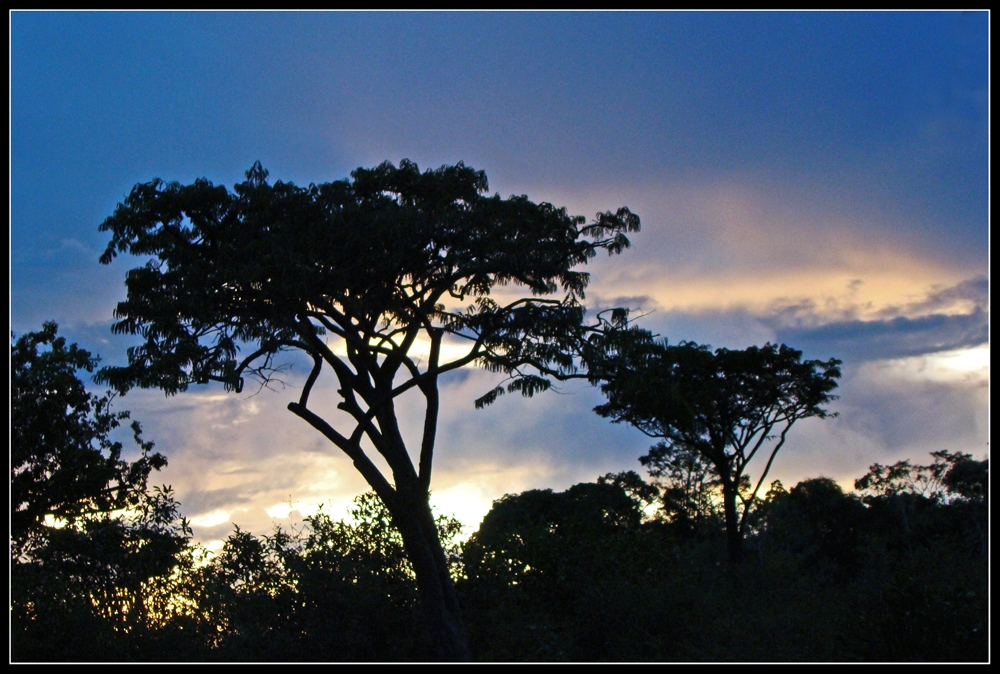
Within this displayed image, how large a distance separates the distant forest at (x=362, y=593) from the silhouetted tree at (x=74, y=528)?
4cm

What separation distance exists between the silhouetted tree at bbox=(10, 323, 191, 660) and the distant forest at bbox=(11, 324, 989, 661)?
0.04 m

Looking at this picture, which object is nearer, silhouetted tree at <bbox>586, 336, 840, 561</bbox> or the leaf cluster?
the leaf cluster

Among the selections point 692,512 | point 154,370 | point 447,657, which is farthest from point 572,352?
point 692,512

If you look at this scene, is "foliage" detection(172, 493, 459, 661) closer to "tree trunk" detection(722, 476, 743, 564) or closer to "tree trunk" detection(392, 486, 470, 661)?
"tree trunk" detection(392, 486, 470, 661)

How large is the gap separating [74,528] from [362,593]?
6.36 metres

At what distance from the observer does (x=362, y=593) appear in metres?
15.6

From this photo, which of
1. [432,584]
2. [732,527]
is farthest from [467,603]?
[732,527]

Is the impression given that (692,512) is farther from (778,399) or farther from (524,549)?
(524,549)

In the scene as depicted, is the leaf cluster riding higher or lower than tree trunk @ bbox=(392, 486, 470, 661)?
higher

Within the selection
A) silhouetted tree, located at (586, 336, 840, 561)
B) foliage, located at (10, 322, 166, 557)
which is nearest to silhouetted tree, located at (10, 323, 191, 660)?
foliage, located at (10, 322, 166, 557)

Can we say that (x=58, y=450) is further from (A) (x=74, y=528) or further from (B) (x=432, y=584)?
(B) (x=432, y=584)

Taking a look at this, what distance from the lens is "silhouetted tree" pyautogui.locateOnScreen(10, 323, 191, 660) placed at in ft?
45.2

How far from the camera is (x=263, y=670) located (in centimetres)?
1241

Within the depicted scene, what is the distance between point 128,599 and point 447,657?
Answer: 18.8ft
